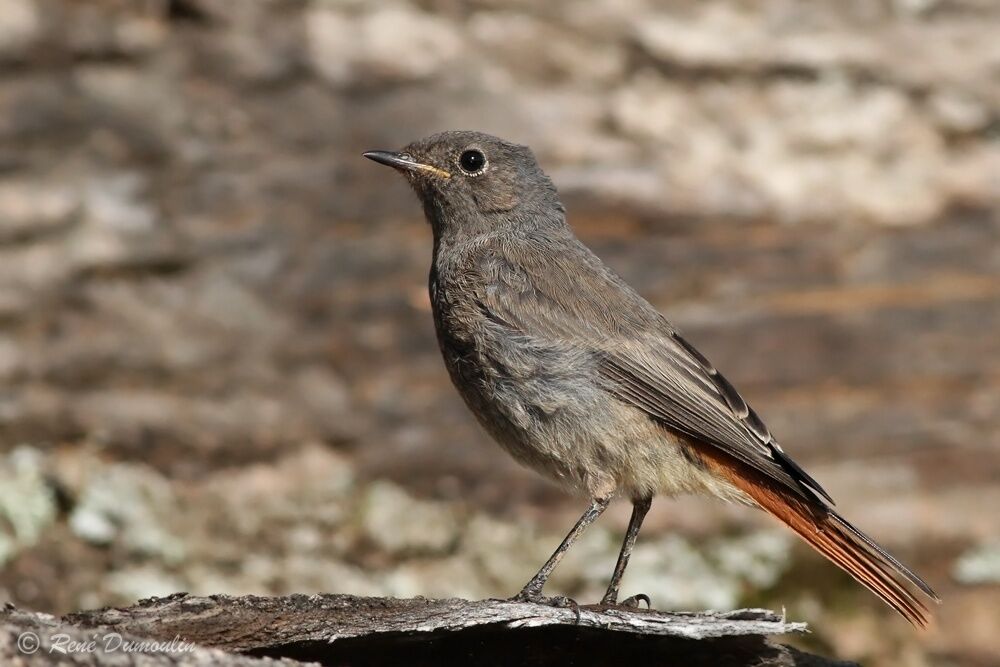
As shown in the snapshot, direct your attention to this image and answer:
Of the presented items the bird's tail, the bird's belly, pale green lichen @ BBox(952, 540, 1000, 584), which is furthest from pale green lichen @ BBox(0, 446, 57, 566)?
pale green lichen @ BBox(952, 540, 1000, 584)

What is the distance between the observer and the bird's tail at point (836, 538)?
16.3ft

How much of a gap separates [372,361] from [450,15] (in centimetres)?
204

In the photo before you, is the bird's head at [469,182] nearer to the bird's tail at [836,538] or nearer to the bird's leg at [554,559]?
the bird's leg at [554,559]

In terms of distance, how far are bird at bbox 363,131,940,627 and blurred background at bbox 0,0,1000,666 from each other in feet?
5.80

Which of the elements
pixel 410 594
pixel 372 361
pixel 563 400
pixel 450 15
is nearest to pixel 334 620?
pixel 563 400

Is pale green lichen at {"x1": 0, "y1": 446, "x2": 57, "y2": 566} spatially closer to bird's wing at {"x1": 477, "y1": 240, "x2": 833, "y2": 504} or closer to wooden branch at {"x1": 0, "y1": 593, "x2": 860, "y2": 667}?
wooden branch at {"x1": 0, "y1": 593, "x2": 860, "y2": 667}

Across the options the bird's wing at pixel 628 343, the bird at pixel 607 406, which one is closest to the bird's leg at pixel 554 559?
the bird at pixel 607 406

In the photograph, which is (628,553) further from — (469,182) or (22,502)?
(22,502)

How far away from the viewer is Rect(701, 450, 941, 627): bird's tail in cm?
498

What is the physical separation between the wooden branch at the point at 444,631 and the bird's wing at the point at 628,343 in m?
0.80

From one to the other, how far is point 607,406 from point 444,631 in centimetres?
141

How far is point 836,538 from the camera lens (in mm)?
5090

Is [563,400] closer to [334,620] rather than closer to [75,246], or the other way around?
[334,620]

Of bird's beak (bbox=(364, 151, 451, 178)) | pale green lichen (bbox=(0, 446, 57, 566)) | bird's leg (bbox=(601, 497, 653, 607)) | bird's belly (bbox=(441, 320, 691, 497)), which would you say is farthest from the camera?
pale green lichen (bbox=(0, 446, 57, 566))
